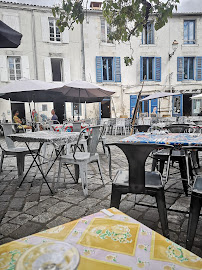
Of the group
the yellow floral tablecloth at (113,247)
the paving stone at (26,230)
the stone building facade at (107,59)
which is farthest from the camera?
the stone building facade at (107,59)

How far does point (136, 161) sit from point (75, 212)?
1155 mm

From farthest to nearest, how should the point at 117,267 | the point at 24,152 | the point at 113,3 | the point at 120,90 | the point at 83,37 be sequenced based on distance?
1. the point at 120,90
2. the point at 83,37
3. the point at 24,152
4. the point at 113,3
5. the point at 117,267

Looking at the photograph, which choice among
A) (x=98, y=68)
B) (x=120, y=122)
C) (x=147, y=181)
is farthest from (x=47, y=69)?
(x=147, y=181)

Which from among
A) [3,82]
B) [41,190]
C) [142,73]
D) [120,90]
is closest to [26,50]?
[3,82]

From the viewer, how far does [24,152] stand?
371 cm

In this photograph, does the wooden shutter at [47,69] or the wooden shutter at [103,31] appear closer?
the wooden shutter at [47,69]

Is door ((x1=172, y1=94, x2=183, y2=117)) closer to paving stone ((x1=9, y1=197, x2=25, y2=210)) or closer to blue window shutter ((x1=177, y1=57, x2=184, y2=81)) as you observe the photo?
blue window shutter ((x1=177, y1=57, x2=184, y2=81))

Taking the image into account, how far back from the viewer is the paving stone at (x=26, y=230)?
2.05 metres

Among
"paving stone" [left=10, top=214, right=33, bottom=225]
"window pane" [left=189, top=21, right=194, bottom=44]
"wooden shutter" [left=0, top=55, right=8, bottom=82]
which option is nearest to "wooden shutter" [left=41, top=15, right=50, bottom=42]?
"wooden shutter" [left=0, top=55, right=8, bottom=82]

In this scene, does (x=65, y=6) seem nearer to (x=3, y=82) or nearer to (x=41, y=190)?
(x=41, y=190)

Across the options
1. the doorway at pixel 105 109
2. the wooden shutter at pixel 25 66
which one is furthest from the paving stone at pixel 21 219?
the doorway at pixel 105 109

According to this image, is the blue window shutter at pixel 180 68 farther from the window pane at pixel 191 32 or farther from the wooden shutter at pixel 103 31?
the wooden shutter at pixel 103 31

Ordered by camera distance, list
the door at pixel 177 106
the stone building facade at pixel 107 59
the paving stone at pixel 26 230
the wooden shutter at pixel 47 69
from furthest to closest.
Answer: the door at pixel 177 106, the wooden shutter at pixel 47 69, the stone building facade at pixel 107 59, the paving stone at pixel 26 230

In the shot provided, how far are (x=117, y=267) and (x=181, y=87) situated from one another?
1565 centimetres
